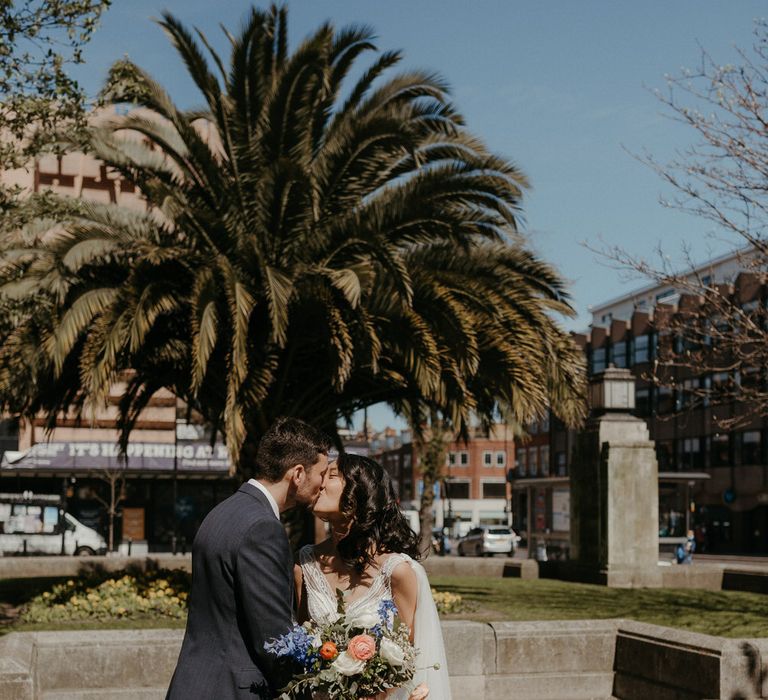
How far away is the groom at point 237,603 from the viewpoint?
3.88 metres

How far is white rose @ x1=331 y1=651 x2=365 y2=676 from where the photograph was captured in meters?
4.02

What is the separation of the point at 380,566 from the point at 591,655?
4.61 meters

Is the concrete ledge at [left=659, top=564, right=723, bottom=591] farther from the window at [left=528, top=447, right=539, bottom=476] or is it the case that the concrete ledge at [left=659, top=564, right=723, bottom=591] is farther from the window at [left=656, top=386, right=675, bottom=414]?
the window at [left=528, top=447, right=539, bottom=476]

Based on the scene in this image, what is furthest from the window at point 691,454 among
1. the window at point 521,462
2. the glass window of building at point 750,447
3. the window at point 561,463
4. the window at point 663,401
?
the window at point 521,462

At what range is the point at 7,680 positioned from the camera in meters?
7.00

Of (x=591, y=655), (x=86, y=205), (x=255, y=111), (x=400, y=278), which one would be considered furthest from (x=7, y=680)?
(x=255, y=111)

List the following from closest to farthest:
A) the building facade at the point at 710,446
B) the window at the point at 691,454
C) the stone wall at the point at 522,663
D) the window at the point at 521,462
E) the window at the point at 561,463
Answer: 1. the stone wall at the point at 522,663
2. the building facade at the point at 710,446
3. the window at the point at 691,454
4. the window at the point at 561,463
5. the window at the point at 521,462

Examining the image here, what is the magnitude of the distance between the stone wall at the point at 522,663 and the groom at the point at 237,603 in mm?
3585

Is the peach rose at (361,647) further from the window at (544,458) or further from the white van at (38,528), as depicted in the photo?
the window at (544,458)

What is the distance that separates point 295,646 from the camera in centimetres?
386

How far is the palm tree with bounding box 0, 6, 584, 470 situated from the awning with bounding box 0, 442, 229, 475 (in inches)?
1074

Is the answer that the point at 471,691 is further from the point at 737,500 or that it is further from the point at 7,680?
the point at 737,500

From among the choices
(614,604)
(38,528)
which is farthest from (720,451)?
(614,604)

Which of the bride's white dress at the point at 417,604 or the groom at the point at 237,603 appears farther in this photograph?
the bride's white dress at the point at 417,604
